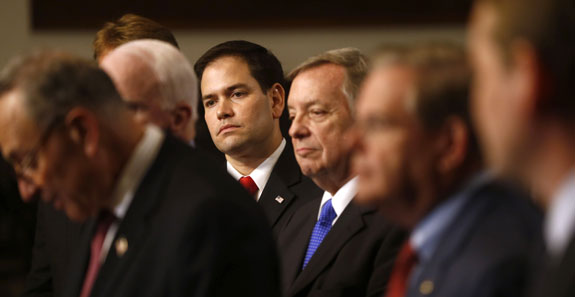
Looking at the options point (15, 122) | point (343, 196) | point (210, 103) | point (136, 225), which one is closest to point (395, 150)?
point (136, 225)

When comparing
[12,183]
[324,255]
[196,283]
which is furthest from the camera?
[12,183]

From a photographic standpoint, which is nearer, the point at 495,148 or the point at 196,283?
the point at 495,148

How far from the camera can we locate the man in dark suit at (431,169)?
5.91 ft

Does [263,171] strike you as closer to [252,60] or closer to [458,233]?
[252,60]

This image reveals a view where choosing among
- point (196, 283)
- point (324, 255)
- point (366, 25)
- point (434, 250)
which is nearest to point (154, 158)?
point (196, 283)

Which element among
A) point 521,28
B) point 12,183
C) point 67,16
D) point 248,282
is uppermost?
point 521,28

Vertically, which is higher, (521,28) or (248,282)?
(521,28)

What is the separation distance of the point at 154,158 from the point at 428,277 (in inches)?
31.9

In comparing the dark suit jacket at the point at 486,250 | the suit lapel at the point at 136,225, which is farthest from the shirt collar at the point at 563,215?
the suit lapel at the point at 136,225

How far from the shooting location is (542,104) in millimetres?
1411

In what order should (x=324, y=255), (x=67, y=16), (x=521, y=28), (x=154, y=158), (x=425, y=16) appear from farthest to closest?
1. (x=67, y=16)
2. (x=425, y=16)
3. (x=324, y=255)
4. (x=154, y=158)
5. (x=521, y=28)

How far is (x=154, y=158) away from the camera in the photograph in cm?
227

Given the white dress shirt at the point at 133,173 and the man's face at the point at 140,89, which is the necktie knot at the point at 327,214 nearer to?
the man's face at the point at 140,89

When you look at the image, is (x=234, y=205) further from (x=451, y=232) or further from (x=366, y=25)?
(x=366, y=25)
